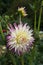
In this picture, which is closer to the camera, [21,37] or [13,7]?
[21,37]

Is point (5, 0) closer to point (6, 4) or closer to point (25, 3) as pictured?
point (6, 4)

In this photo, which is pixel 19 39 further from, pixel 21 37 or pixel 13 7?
pixel 13 7

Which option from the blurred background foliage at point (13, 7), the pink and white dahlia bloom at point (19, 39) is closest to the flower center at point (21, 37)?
the pink and white dahlia bloom at point (19, 39)

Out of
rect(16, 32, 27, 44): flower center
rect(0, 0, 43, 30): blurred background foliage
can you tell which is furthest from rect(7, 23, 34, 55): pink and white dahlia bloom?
rect(0, 0, 43, 30): blurred background foliage

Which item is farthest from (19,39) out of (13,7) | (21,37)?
(13,7)

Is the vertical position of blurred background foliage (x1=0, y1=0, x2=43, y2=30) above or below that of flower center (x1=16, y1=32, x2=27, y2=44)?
above

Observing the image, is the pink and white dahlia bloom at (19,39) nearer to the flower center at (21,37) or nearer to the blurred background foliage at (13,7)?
the flower center at (21,37)

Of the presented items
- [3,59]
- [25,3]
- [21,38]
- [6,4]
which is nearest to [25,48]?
[21,38]

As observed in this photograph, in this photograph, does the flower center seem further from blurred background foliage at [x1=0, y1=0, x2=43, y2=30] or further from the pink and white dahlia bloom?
blurred background foliage at [x1=0, y1=0, x2=43, y2=30]

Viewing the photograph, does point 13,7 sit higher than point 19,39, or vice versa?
point 13,7
